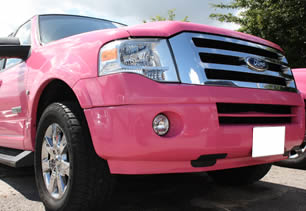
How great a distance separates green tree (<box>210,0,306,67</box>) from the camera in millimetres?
11504

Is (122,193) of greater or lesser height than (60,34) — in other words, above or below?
below

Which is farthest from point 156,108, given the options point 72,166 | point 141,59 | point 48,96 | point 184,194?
point 184,194

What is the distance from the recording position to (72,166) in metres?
1.96

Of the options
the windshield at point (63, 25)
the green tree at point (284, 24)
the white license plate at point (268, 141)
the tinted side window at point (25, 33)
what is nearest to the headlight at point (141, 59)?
the white license plate at point (268, 141)

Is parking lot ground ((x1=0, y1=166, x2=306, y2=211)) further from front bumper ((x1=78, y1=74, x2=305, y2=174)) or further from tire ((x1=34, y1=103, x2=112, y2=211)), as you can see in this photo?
front bumper ((x1=78, y1=74, x2=305, y2=174))

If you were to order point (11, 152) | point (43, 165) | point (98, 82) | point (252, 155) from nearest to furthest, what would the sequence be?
point (98, 82) < point (252, 155) < point (43, 165) < point (11, 152)

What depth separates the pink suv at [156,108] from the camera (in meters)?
1.79

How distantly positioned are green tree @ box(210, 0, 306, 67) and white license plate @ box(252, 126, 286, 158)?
34.5ft

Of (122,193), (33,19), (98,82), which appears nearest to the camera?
(98,82)

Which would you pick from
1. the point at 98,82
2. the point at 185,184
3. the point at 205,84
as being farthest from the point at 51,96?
the point at 185,184

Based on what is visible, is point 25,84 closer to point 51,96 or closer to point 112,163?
point 51,96

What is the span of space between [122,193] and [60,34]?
1616 mm

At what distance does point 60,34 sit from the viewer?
121 inches

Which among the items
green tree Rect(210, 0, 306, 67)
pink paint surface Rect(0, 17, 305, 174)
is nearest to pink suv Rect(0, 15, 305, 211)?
pink paint surface Rect(0, 17, 305, 174)
